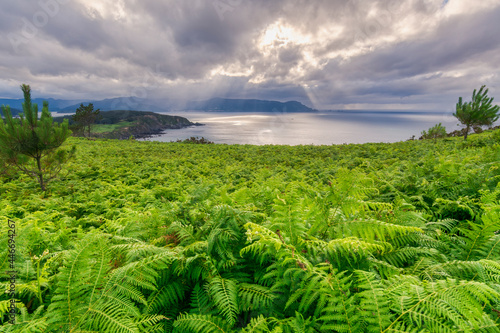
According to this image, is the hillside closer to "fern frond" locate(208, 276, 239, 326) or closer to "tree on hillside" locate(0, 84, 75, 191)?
"tree on hillside" locate(0, 84, 75, 191)

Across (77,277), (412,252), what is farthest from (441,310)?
(77,277)

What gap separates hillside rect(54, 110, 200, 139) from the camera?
274 feet

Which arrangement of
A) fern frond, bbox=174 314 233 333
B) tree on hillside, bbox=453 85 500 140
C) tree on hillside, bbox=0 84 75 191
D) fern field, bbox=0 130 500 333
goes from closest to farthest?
fern field, bbox=0 130 500 333
fern frond, bbox=174 314 233 333
tree on hillside, bbox=0 84 75 191
tree on hillside, bbox=453 85 500 140

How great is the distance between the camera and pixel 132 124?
99750 mm

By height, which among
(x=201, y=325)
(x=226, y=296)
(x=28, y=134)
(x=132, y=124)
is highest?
(x=132, y=124)

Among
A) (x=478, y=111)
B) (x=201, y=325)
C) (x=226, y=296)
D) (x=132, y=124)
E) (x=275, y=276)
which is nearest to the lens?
(x=201, y=325)

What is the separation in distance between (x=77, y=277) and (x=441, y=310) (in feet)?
8.48

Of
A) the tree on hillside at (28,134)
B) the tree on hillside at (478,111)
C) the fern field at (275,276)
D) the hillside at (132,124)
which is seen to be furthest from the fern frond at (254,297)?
the hillside at (132,124)

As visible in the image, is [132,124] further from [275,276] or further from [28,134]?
[275,276]

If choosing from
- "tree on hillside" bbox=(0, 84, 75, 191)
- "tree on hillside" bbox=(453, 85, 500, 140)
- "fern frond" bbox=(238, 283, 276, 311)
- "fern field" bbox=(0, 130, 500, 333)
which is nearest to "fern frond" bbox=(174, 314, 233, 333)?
"fern field" bbox=(0, 130, 500, 333)

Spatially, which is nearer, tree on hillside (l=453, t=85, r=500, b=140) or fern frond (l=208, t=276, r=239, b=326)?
fern frond (l=208, t=276, r=239, b=326)

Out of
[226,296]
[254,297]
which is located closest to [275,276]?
[254,297]

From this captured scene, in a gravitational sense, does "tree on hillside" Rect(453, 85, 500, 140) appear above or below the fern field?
above

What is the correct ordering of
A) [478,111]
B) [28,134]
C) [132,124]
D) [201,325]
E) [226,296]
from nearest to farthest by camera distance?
[201,325], [226,296], [28,134], [478,111], [132,124]
